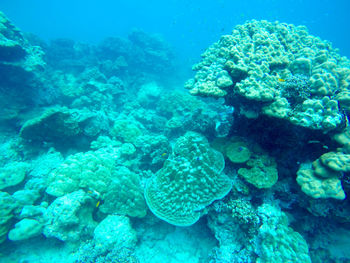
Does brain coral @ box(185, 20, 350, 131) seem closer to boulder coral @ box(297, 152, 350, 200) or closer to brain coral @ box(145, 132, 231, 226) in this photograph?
boulder coral @ box(297, 152, 350, 200)

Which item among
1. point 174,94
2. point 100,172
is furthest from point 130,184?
point 174,94

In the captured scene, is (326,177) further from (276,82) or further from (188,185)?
(188,185)

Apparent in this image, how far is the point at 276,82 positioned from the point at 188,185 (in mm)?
3346

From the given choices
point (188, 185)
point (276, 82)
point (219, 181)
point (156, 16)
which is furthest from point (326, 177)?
point (156, 16)

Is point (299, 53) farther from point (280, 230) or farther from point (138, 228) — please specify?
point (138, 228)

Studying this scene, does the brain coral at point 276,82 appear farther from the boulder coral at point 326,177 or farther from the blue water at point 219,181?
the boulder coral at point 326,177

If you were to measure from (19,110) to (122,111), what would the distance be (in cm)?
532

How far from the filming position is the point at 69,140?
7062mm

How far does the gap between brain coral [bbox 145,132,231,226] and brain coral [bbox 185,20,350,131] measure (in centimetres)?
163

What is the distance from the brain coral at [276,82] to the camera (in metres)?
3.59

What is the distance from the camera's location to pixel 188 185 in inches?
166

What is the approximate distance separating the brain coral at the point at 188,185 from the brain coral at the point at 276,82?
1634 millimetres

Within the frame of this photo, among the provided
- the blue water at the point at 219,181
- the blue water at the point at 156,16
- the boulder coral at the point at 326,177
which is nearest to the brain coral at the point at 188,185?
the blue water at the point at 219,181

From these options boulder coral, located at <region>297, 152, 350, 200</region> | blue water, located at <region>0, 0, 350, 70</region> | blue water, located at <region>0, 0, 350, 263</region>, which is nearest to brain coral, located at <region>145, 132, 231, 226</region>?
blue water, located at <region>0, 0, 350, 263</region>
